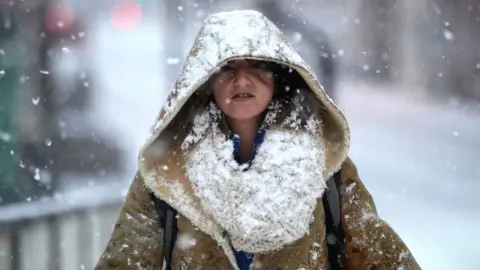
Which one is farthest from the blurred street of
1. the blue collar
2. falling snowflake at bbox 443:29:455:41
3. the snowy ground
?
the blue collar

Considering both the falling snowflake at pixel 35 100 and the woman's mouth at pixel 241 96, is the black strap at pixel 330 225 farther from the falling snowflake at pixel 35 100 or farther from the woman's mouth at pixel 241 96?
the falling snowflake at pixel 35 100

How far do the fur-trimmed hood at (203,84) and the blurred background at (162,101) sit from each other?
104 inches

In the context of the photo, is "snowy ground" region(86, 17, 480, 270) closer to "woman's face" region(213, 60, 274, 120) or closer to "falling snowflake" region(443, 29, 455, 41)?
"falling snowflake" region(443, 29, 455, 41)

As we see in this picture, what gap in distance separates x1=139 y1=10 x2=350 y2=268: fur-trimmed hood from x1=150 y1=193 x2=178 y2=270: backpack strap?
0.07m

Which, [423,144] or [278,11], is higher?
[278,11]

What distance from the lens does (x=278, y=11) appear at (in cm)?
1030

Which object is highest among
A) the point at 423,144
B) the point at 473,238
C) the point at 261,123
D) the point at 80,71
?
the point at 80,71

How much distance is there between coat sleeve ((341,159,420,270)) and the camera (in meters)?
1.98

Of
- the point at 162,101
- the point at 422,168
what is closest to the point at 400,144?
the point at 422,168

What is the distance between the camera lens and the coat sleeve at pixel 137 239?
194cm

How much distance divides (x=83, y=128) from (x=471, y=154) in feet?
16.4

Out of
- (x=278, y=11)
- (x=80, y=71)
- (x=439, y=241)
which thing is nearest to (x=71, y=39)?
(x=80, y=71)

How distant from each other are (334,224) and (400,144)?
26.5ft

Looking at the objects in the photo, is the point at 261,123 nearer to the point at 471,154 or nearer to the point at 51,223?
the point at 51,223
